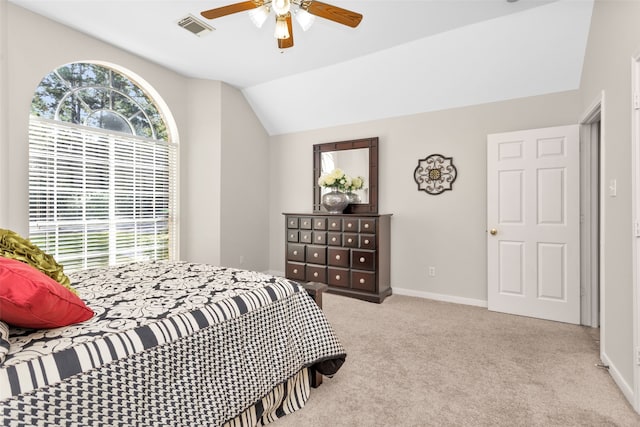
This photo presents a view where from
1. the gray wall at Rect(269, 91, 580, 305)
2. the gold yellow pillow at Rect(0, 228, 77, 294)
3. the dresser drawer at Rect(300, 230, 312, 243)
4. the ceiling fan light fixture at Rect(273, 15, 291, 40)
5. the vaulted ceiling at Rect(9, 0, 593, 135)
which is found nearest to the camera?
the gold yellow pillow at Rect(0, 228, 77, 294)

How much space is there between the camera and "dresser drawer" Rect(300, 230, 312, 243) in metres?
4.20

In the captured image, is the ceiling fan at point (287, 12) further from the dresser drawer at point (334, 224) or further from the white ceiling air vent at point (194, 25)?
the dresser drawer at point (334, 224)

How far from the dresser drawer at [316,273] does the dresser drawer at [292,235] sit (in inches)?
16.2

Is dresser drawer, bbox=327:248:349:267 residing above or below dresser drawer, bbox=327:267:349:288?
above

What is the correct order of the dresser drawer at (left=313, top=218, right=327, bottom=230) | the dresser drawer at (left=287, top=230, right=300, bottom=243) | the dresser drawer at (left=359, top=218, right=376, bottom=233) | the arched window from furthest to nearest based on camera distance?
the dresser drawer at (left=287, top=230, right=300, bottom=243) → the dresser drawer at (left=313, top=218, right=327, bottom=230) → the dresser drawer at (left=359, top=218, right=376, bottom=233) → the arched window

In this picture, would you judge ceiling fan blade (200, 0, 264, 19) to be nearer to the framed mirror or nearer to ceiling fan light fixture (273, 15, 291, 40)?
ceiling fan light fixture (273, 15, 291, 40)

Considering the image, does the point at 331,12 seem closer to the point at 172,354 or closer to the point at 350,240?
the point at 172,354

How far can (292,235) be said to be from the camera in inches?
171

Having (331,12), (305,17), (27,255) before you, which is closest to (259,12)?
(305,17)

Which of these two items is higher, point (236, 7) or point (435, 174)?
point (236, 7)

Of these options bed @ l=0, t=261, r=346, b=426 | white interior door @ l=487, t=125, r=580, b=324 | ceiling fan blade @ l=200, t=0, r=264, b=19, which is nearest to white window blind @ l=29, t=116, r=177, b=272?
bed @ l=0, t=261, r=346, b=426

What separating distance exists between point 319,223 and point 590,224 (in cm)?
282

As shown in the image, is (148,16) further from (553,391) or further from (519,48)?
(553,391)

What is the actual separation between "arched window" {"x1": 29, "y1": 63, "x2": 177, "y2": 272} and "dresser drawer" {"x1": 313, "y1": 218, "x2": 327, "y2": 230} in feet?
6.23
